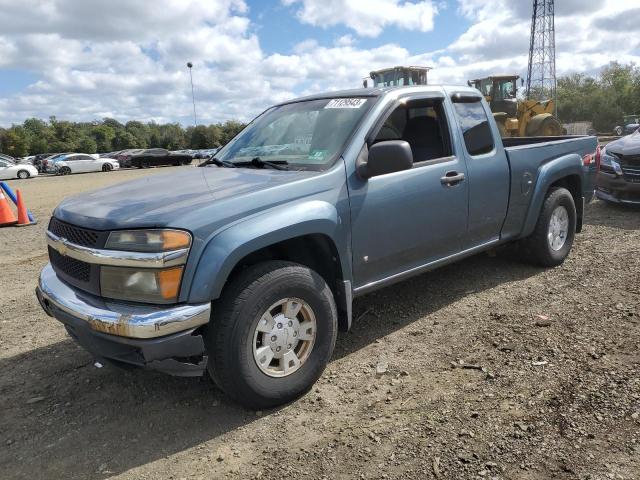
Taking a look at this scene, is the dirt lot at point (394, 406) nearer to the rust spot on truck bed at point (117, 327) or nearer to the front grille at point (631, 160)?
the rust spot on truck bed at point (117, 327)

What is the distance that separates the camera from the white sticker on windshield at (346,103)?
381 cm

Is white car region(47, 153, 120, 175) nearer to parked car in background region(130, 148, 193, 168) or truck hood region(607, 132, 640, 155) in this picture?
parked car in background region(130, 148, 193, 168)

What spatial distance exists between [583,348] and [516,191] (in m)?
1.66

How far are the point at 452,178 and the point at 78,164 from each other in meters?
36.8

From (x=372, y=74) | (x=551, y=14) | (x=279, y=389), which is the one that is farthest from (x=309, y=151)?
(x=551, y=14)

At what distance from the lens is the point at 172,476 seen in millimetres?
2576

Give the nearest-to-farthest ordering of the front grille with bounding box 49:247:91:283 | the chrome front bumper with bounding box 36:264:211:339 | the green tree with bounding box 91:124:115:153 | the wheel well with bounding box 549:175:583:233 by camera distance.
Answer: the chrome front bumper with bounding box 36:264:211:339 < the front grille with bounding box 49:247:91:283 < the wheel well with bounding box 549:175:583:233 < the green tree with bounding box 91:124:115:153

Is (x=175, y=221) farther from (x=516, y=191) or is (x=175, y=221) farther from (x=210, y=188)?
(x=516, y=191)

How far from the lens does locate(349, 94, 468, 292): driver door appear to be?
3477 mm

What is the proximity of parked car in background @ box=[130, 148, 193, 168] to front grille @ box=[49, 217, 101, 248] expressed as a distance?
39.0 meters

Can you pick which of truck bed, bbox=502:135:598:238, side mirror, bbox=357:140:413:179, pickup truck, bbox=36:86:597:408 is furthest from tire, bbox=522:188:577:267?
side mirror, bbox=357:140:413:179

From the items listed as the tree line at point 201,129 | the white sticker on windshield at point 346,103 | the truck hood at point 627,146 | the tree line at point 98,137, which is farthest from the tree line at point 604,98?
the white sticker on windshield at point 346,103

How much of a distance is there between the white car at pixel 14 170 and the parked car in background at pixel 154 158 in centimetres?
987

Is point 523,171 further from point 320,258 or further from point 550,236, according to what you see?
point 320,258
